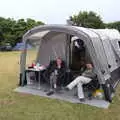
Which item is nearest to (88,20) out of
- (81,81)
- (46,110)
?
(81,81)

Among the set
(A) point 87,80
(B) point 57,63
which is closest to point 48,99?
(A) point 87,80

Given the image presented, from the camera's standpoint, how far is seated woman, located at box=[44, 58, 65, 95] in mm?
→ 7461

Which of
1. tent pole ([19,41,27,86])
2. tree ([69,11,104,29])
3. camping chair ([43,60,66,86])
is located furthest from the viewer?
tree ([69,11,104,29])

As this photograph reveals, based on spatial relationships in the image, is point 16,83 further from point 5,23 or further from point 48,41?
point 5,23

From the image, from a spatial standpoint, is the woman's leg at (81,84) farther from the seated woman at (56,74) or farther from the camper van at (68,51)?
the seated woman at (56,74)

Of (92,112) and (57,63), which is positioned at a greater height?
(57,63)

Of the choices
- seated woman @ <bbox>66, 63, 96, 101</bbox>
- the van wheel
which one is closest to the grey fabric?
seated woman @ <bbox>66, 63, 96, 101</bbox>

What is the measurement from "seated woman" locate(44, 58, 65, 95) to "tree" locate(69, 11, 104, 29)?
25553 millimetres

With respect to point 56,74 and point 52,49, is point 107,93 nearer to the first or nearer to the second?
point 56,74

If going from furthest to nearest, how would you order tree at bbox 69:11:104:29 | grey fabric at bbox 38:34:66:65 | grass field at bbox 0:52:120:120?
1. tree at bbox 69:11:104:29
2. grey fabric at bbox 38:34:66:65
3. grass field at bbox 0:52:120:120

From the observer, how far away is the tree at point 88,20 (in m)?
34.0

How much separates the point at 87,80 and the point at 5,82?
3.40m

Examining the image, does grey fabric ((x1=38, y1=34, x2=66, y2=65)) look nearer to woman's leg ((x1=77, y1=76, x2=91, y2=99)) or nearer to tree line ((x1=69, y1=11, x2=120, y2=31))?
woman's leg ((x1=77, y1=76, x2=91, y2=99))

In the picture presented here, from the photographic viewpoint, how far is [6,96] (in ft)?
22.8
